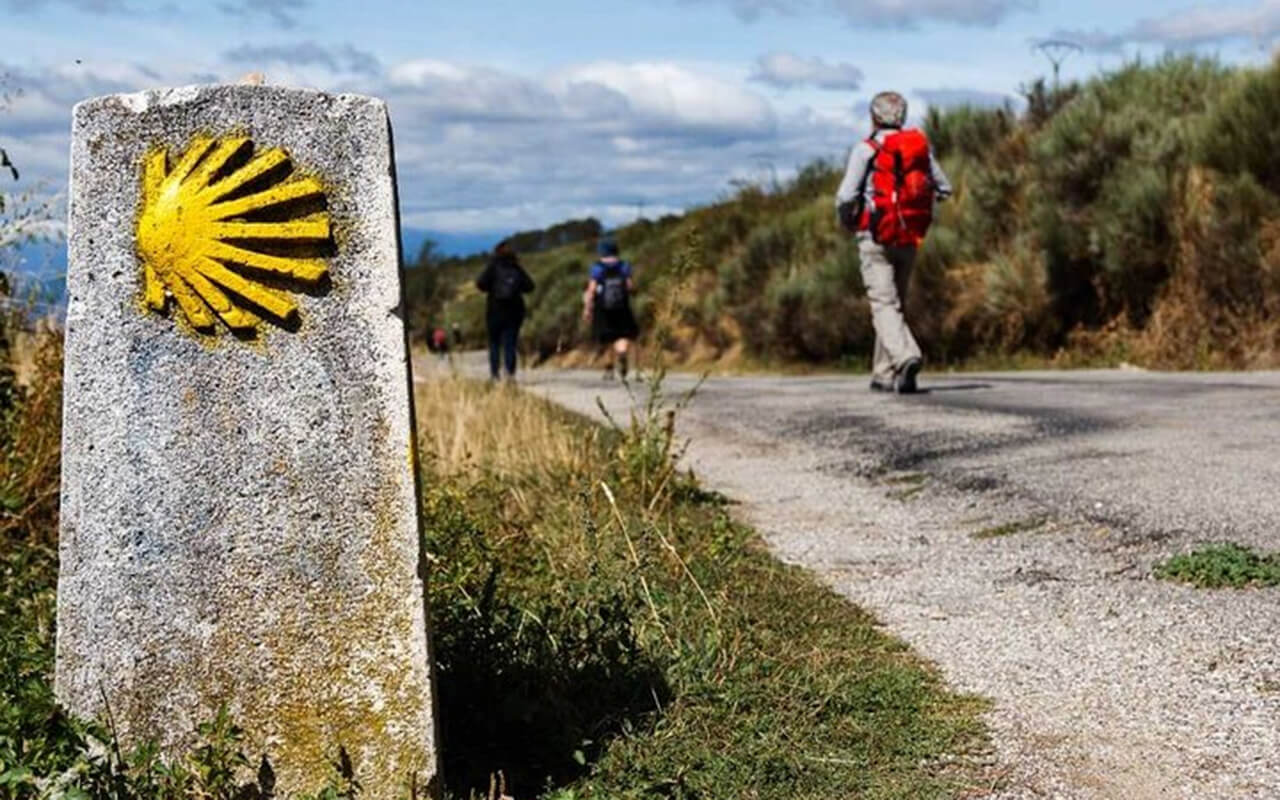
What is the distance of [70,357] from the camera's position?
142 inches

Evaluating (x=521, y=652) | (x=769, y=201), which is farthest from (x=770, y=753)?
(x=769, y=201)

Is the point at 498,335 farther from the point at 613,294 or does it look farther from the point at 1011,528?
the point at 1011,528

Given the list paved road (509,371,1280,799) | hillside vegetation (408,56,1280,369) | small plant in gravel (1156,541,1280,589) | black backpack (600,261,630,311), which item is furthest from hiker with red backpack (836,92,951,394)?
small plant in gravel (1156,541,1280,589)

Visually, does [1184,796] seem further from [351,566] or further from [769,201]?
[769,201]

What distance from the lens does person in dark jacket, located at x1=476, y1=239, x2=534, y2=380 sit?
18.2 metres

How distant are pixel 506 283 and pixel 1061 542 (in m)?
11.8

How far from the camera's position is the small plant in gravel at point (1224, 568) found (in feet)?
19.3

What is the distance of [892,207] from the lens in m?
12.4

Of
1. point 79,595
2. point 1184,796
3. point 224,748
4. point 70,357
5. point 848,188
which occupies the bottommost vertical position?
point 1184,796

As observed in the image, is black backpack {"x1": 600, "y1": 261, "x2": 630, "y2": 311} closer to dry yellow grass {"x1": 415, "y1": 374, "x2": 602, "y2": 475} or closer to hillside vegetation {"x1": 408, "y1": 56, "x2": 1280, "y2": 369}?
hillside vegetation {"x1": 408, "y1": 56, "x2": 1280, "y2": 369}

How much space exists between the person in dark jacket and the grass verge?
11.5 m

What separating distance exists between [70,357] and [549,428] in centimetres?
613

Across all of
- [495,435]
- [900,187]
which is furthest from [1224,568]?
[900,187]

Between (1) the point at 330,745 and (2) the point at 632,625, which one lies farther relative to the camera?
(2) the point at 632,625
